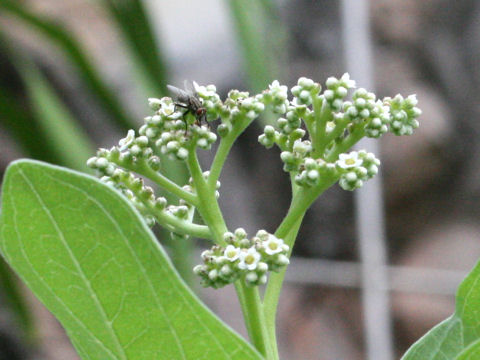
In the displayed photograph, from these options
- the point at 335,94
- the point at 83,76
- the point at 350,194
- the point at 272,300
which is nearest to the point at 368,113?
the point at 335,94

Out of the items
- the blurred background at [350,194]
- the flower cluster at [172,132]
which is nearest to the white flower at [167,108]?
the flower cluster at [172,132]

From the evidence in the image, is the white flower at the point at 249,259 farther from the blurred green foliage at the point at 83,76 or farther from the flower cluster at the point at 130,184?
the blurred green foliage at the point at 83,76

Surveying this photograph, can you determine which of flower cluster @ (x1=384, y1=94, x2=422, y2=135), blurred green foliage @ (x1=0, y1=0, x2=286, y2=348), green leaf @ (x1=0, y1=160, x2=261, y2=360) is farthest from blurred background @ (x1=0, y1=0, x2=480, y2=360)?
green leaf @ (x1=0, y1=160, x2=261, y2=360)

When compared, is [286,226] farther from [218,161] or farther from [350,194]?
[350,194]

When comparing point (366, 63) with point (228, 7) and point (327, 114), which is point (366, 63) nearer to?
point (228, 7)

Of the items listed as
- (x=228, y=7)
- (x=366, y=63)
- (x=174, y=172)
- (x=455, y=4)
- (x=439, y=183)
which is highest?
(x=455, y=4)

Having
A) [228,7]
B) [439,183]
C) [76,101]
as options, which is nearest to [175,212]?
[228,7]

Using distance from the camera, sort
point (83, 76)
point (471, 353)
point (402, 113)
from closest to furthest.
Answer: point (471, 353) < point (402, 113) < point (83, 76)
